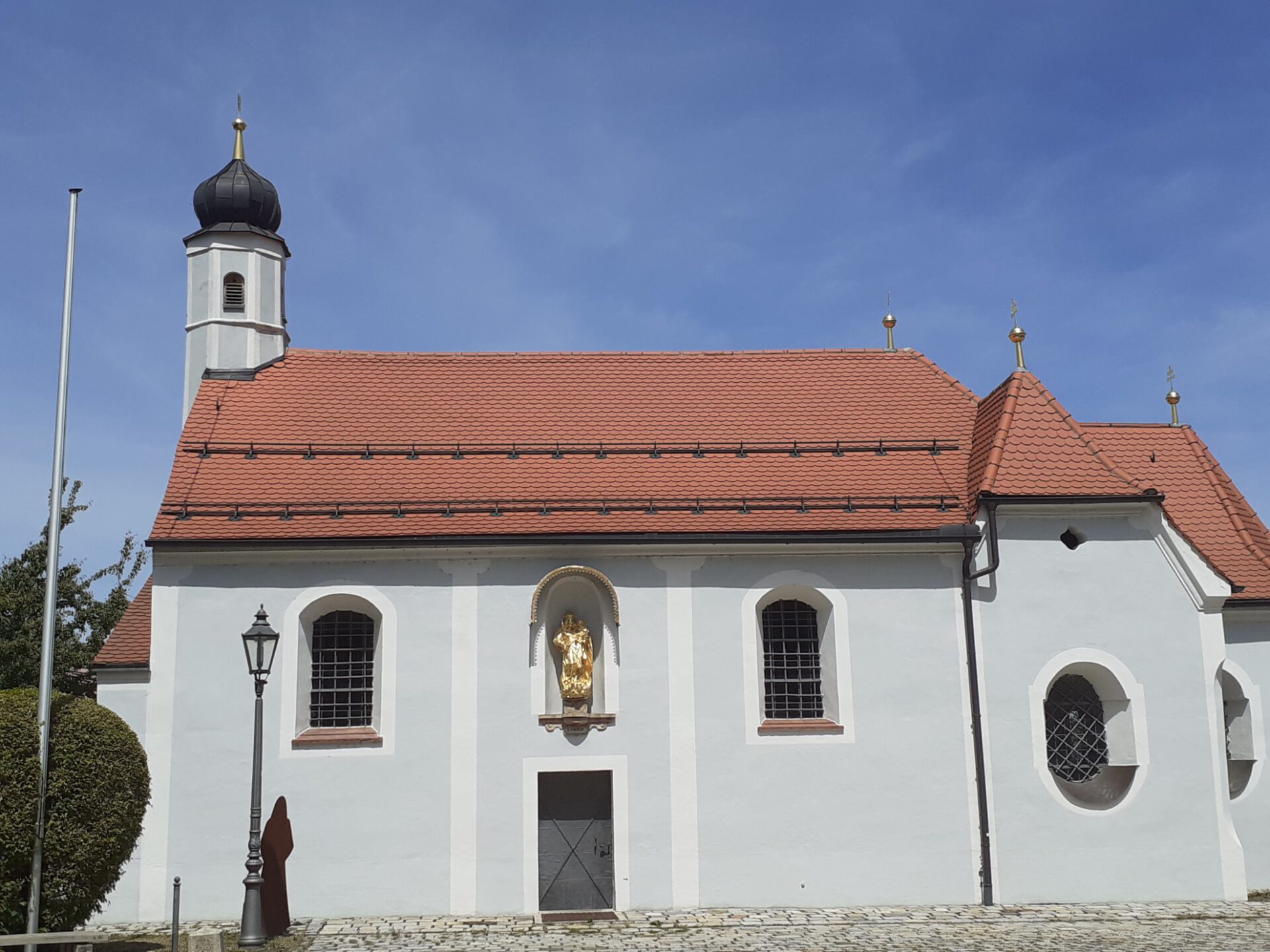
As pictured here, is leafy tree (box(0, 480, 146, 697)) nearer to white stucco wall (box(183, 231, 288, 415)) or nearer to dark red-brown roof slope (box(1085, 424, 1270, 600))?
white stucco wall (box(183, 231, 288, 415))

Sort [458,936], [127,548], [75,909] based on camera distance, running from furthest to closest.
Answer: [127,548] → [458,936] → [75,909]

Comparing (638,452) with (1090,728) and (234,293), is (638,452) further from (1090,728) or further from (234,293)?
(234,293)

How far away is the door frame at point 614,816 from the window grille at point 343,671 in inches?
99.5

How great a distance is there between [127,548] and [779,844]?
19.0 meters

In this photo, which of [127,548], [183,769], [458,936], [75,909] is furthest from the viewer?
[127,548]

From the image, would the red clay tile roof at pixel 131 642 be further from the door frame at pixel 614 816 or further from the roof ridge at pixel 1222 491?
the roof ridge at pixel 1222 491

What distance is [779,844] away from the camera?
57.1 feet

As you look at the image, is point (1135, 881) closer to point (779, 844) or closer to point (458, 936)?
point (779, 844)

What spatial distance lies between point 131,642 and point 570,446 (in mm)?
7061

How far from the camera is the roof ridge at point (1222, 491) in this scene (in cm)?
2056

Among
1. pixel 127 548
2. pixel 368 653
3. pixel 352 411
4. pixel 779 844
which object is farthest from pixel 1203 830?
pixel 127 548

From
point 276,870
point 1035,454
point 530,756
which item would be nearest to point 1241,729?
point 1035,454

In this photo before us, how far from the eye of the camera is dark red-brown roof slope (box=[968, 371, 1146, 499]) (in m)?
18.3

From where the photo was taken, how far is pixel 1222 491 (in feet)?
71.3
